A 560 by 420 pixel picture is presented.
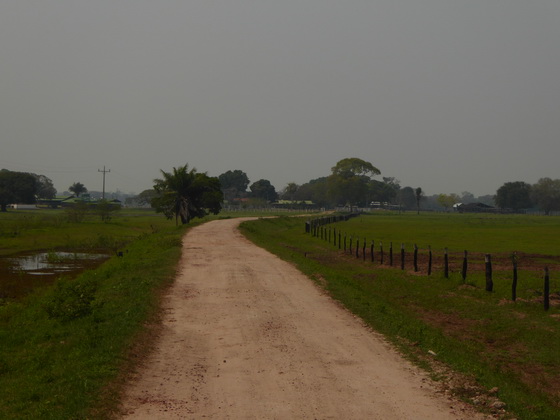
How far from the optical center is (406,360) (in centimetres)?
1160

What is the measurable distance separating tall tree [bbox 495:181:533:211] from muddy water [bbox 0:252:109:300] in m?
177

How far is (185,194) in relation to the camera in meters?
64.6

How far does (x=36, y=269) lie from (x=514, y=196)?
186626mm

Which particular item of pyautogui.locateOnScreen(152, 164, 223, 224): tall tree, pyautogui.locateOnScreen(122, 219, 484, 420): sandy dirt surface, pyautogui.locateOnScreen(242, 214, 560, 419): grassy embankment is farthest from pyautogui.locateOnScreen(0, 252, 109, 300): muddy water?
pyautogui.locateOnScreen(152, 164, 223, 224): tall tree

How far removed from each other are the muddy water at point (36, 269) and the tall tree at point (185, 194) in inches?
816

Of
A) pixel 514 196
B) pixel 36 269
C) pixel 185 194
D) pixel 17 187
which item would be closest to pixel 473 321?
pixel 36 269

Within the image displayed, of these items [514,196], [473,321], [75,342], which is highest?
[514,196]

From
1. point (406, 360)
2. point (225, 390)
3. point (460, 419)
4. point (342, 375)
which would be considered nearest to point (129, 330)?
point (225, 390)

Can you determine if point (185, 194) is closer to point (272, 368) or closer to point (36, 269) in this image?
point (36, 269)

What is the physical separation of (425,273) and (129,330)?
17.9 m

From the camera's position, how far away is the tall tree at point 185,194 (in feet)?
207

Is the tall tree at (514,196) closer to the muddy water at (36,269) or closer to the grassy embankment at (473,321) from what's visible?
the grassy embankment at (473,321)

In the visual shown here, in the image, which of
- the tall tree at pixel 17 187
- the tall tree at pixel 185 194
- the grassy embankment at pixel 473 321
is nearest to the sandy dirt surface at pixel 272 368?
the grassy embankment at pixel 473 321

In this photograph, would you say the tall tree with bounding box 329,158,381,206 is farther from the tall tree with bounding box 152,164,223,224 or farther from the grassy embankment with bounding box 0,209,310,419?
the grassy embankment with bounding box 0,209,310,419
